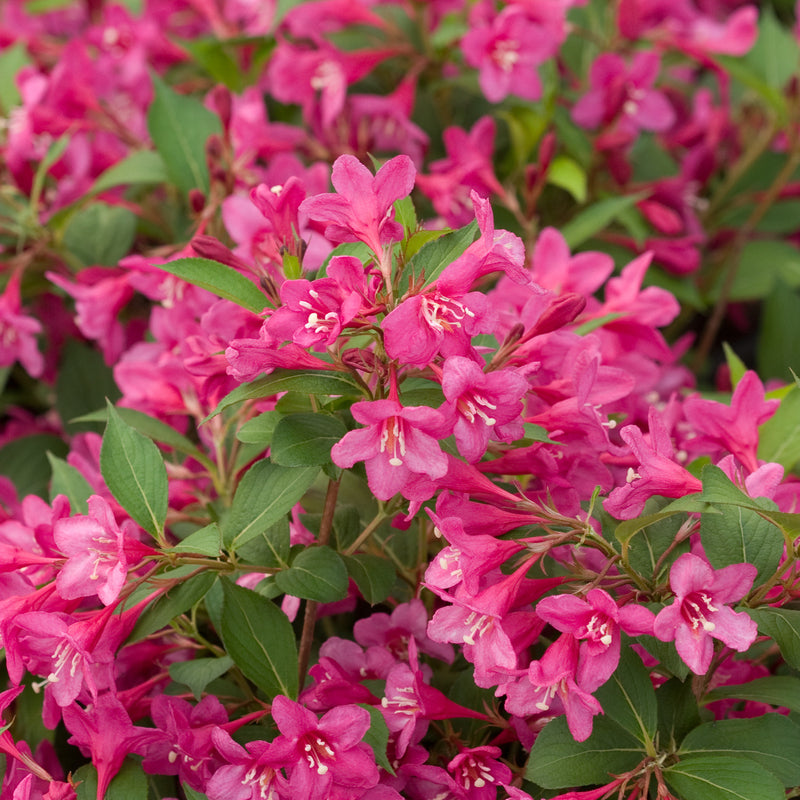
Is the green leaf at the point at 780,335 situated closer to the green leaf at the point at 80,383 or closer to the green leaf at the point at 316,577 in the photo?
the green leaf at the point at 316,577

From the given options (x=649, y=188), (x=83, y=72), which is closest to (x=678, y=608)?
(x=649, y=188)

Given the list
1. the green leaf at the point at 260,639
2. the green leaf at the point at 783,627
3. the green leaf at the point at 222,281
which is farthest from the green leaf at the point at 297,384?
the green leaf at the point at 783,627

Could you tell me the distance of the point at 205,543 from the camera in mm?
885

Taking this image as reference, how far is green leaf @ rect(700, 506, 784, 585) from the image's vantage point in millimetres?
876

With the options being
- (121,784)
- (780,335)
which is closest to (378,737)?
(121,784)

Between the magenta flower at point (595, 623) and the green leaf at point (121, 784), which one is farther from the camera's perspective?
the green leaf at point (121, 784)

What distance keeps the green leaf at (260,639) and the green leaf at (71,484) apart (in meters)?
0.27

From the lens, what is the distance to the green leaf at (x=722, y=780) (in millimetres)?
821

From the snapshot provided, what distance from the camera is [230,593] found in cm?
94

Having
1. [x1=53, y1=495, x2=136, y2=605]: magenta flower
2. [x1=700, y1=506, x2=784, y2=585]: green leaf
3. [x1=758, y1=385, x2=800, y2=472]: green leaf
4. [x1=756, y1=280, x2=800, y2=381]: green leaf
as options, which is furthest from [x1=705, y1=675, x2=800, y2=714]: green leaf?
[x1=756, y1=280, x2=800, y2=381]: green leaf

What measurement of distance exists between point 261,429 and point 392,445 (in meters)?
0.19

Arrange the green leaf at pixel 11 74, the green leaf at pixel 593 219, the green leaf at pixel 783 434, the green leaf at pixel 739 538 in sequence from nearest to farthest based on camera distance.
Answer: the green leaf at pixel 739 538 → the green leaf at pixel 783 434 → the green leaf at pixel 593 219 → the green leaf at pixel 11 74

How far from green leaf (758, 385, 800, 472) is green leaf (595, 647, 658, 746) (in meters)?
0.35

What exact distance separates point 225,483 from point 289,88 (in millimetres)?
803
